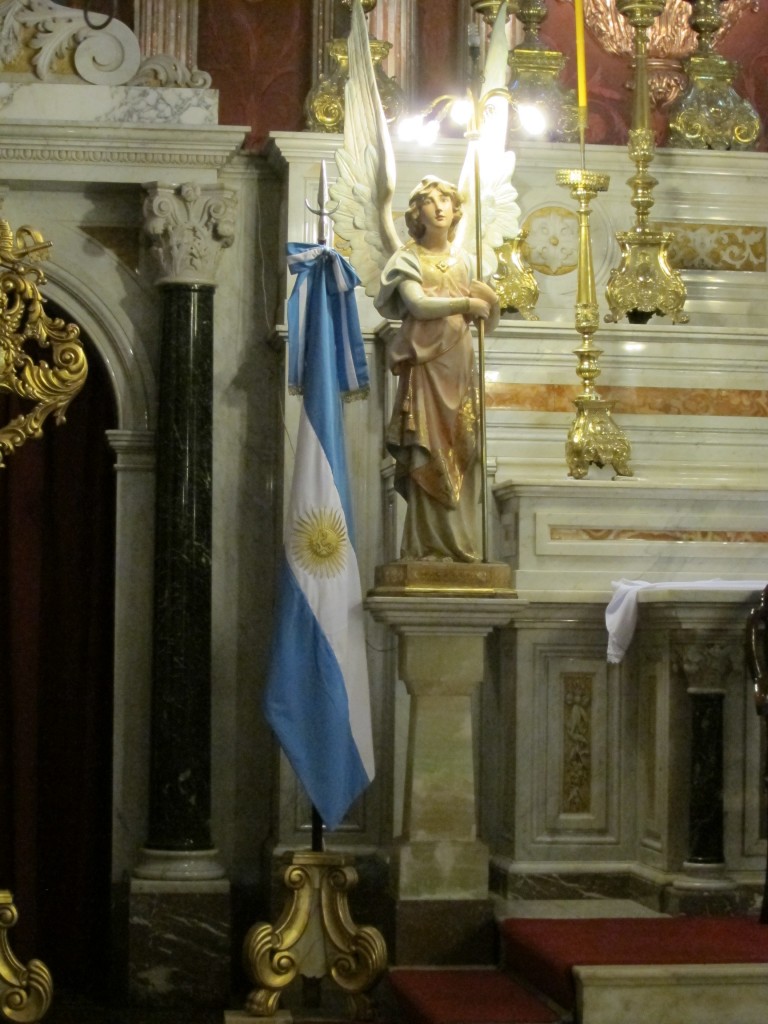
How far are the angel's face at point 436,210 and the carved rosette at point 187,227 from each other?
4.28ft

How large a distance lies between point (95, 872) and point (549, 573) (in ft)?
8.41

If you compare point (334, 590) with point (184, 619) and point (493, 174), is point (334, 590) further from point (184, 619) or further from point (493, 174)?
point (493, 174)

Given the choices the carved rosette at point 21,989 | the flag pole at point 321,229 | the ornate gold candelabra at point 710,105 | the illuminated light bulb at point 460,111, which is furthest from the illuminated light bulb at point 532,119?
the carved rosette at point 21,989

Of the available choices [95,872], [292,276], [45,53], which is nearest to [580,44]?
[292,276]

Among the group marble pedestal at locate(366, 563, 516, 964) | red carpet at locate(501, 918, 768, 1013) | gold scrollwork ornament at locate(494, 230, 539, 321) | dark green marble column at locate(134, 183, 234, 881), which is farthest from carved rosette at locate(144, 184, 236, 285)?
red carpet at locate(501, 918, 768, 1013)

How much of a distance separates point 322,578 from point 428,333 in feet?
3.25

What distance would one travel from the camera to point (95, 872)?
843 centimetres

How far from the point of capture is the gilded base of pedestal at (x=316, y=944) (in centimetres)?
653

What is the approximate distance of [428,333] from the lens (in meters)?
6.81

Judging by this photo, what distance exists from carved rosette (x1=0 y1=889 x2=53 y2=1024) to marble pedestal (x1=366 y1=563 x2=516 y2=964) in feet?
3.90

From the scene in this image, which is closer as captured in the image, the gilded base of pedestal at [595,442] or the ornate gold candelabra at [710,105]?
the gilded base of pedestal at [595,442]

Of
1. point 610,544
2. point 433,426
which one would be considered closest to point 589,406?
point 610,544

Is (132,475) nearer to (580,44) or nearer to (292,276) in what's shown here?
(292,276)

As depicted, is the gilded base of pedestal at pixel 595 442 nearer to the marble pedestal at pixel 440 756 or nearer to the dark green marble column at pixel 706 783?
the marble pedestal at pixel 440 756
